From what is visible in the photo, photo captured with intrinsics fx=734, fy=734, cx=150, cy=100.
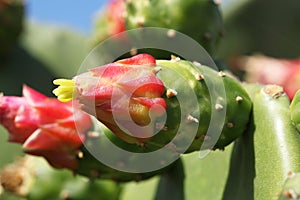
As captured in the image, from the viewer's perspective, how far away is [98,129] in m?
1.45

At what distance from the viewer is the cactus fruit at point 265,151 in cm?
118

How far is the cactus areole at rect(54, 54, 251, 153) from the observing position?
3.65 ft

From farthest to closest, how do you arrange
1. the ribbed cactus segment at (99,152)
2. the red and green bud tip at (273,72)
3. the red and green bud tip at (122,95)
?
the red and green bud tip at (273,72), the ribbed cactus segment at (99,152), the red and green bud tip at (122,95)

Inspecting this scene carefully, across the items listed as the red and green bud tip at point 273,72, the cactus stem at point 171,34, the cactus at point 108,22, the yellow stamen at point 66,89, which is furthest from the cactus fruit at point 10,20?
the yellow stamen at point 66,89

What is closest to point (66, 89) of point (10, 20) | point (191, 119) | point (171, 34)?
point (191, 119)

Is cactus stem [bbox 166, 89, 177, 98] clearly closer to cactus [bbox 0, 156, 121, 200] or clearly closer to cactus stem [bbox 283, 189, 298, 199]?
cactus stem [bbox 283, 189, 298, 199]

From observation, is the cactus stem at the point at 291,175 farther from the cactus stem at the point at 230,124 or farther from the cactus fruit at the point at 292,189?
Answer: the cactus stem at the point at 230,124

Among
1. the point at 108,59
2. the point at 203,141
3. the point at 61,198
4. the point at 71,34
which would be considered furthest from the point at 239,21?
the point at 203,141

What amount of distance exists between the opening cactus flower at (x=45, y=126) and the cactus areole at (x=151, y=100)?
0.24 meters

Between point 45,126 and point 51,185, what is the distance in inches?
15.2

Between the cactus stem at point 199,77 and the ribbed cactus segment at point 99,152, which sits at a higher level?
the cactus stem at point 199,77

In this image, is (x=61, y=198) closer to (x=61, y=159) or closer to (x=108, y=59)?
(x=61, y=159)

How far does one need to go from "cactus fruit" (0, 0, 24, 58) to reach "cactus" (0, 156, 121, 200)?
1075mm

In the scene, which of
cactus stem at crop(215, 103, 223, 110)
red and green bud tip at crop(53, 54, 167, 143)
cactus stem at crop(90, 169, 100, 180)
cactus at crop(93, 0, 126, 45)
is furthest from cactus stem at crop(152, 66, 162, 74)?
cactus at crop(93, 0, 126, 45)
